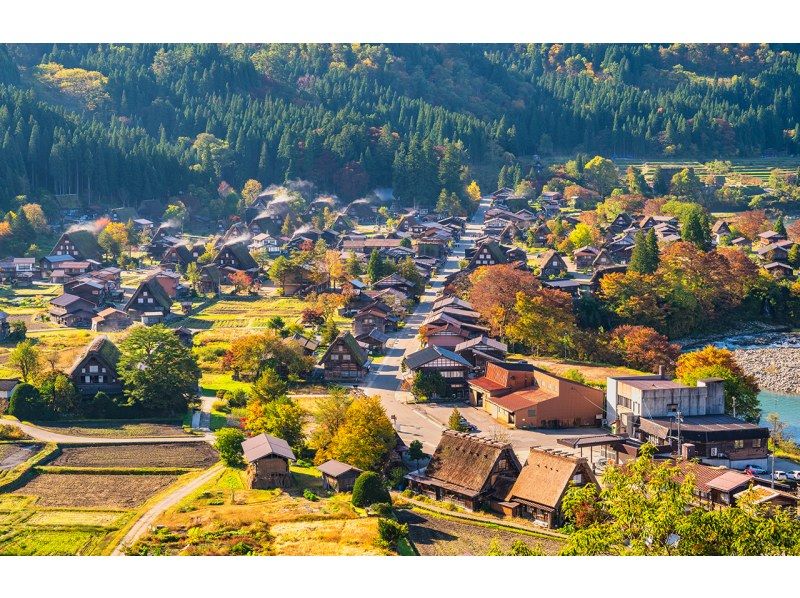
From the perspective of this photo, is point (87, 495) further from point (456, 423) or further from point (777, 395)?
point (777, 395)

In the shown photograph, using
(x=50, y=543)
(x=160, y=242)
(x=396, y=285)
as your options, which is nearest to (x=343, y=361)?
(x=396, y=285)

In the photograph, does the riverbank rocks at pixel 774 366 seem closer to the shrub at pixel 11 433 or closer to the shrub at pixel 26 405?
the shrub at pixel 26 405

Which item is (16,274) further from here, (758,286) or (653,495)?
(653,495)

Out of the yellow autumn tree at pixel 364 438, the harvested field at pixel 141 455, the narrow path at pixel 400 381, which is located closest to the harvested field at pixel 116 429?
the harvested field at pixel 141 455

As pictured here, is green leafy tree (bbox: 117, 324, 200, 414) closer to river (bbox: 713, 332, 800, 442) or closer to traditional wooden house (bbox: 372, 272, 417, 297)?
traditional wooden house (bbox: 372, 272, 417, 297)

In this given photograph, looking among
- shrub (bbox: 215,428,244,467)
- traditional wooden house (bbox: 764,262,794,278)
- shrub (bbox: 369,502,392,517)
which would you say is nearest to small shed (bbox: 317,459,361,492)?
shrub (bbox: 369,502,392,517)

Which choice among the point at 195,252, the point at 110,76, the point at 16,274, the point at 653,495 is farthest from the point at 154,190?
the point at 653,495
